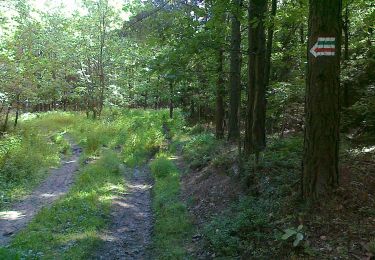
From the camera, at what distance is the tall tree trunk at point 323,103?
227 inches

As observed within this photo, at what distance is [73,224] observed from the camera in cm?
866

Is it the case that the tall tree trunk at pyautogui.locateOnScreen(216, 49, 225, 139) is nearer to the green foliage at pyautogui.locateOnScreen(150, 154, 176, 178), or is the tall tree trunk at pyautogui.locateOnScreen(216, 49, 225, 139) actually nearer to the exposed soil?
the green foliage at pyautogui.locateOnScreen(150, 154, 176, 178)

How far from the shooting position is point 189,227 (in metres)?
8.28

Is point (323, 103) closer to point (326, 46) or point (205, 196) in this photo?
point (326, 46)

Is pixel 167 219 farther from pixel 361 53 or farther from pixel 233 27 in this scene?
pixel 361 53

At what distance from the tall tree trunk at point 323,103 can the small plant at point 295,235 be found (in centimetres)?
80

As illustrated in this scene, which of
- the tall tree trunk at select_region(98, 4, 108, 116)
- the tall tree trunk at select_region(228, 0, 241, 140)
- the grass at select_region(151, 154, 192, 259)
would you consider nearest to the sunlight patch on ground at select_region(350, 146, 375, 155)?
the grass at select_region(151, 154, 192, 259)

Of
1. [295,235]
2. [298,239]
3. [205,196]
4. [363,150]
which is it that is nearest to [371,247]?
[298,239]

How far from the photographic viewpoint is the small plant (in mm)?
5197


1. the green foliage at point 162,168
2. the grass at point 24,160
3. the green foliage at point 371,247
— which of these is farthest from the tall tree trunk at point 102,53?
the green foliage at point 371,247

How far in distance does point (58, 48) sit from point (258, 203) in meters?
30.5

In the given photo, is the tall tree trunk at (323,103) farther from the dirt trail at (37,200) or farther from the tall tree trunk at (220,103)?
the tall tree trunk at (220,103)

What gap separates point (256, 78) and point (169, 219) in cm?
422

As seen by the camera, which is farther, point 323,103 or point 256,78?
point 256,78
